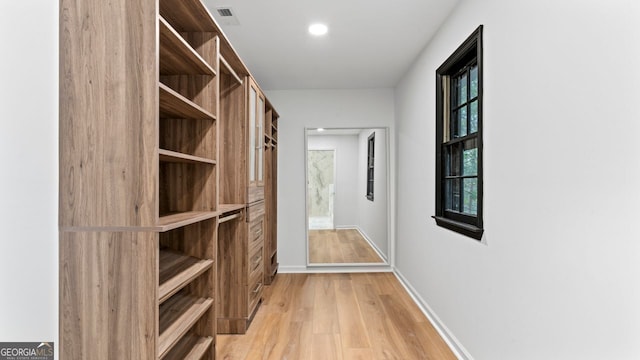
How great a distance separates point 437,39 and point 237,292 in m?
2.62

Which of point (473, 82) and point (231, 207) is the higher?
point (473, 82)

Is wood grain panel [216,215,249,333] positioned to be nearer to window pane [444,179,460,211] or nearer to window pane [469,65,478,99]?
window pane [444,179,460,211]

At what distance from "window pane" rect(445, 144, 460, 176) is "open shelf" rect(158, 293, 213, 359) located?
6.43 ft

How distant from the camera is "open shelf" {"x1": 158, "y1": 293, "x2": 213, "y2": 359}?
1.44 meters

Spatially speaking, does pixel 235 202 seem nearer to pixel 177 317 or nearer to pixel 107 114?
pixel 177 317

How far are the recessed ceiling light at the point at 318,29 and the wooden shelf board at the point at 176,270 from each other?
1.95 metres

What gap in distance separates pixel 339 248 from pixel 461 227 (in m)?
3.61

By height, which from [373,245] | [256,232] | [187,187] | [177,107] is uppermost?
[177,107]

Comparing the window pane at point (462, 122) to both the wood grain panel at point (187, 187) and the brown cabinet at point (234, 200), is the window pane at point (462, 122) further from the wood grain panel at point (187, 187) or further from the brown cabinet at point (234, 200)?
the wood grain panel at point (187, 187)

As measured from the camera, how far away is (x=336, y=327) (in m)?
2.85

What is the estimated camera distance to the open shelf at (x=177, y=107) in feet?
4.73

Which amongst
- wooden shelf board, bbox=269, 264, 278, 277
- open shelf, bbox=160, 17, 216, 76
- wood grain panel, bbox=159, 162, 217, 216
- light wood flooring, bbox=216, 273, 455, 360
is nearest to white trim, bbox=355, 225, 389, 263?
light wood flooring, bbox=216, 273, 455, 360

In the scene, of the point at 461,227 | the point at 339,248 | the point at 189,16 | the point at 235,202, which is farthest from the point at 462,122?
the point at 339,248

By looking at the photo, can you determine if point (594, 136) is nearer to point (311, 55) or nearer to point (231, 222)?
point (231, 222)
